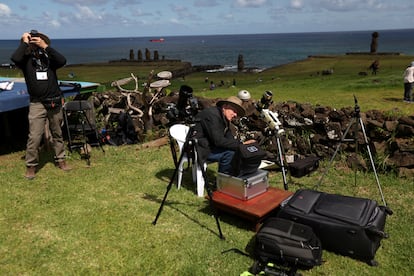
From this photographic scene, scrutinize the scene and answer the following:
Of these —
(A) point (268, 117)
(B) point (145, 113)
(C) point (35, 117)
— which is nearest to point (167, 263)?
(A) point (268, 117)

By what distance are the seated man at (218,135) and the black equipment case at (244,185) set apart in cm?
28

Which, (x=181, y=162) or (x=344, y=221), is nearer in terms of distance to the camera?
(x=344, y=221)

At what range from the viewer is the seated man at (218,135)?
6484mm

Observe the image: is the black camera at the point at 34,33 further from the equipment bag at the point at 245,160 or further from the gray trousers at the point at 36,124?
the equipment bag at the point at 245,160

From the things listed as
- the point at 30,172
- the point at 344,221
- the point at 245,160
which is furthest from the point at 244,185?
the point at 30,172

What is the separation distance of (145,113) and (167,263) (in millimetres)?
6787

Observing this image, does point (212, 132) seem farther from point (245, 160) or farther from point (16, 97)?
point (16, 97)

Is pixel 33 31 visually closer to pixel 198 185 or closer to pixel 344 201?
pixel 198 185

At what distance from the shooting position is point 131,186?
7648mm

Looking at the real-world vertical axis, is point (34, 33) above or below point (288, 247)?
above

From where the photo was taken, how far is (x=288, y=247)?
4.64 m

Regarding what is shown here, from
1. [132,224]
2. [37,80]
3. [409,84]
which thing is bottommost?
[132,224]

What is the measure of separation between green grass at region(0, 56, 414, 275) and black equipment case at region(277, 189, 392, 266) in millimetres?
171

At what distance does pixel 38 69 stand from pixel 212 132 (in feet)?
12.7
